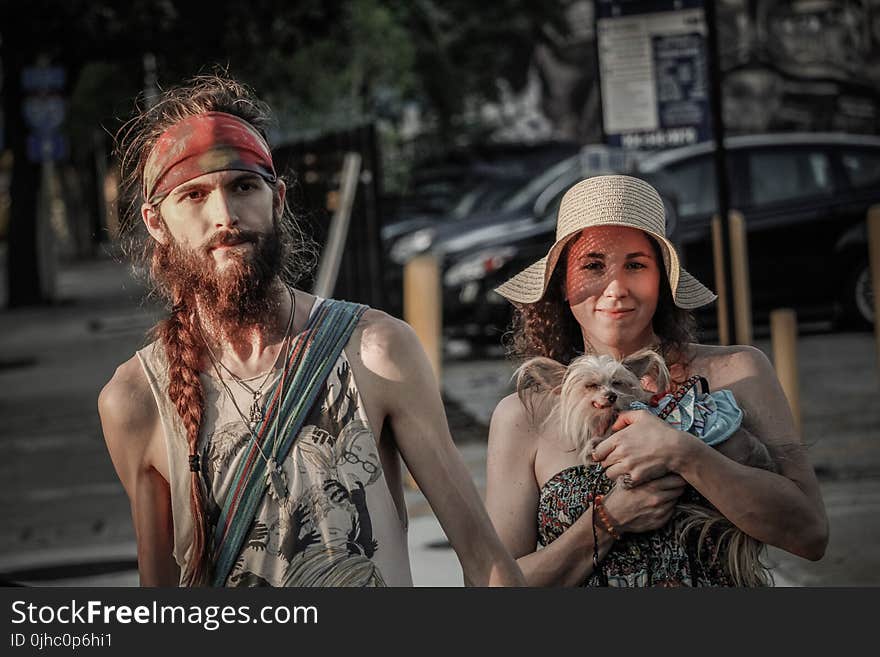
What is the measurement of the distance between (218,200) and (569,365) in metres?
0.76

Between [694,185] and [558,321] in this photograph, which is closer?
[558,321]

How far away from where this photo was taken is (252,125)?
2686mm

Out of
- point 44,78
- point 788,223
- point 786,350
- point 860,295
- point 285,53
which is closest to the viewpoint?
point 786,350

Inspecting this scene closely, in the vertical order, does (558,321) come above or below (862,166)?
below

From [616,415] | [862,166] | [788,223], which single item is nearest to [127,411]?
[616,415]

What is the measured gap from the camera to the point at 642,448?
2.59 meters

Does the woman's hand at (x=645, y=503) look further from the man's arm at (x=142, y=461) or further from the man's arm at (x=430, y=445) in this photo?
the man's arm at (x=142, y=461)

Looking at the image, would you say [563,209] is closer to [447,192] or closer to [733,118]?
[447,192]

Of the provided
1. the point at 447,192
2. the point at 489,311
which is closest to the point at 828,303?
the point at 489,311

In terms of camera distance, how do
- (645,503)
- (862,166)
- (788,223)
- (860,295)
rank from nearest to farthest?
(645,503) < (860,295) < (788,223) < (862,166)

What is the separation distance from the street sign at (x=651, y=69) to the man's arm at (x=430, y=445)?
4707 mm

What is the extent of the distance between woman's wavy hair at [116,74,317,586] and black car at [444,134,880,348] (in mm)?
9766

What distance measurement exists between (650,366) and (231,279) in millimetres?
810

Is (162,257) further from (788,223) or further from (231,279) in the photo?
(788,223)
